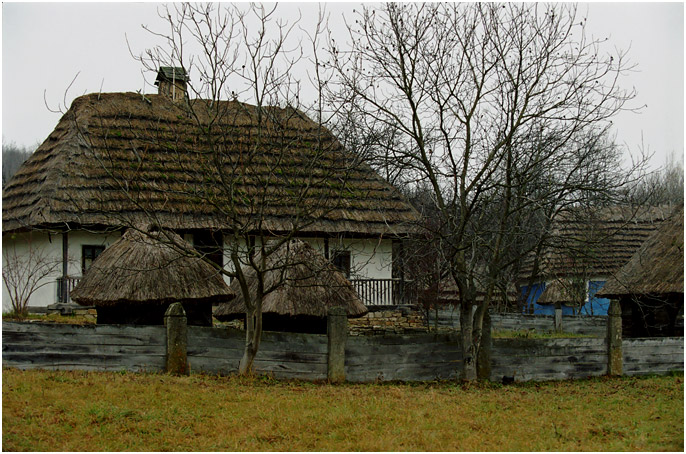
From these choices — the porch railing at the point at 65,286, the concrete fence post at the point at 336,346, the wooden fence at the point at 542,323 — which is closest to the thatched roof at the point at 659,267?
the wooden fence at the point at 542,323

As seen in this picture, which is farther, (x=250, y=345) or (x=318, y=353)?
(x=318, y=353)

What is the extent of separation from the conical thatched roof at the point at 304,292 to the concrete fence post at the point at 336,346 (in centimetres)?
96

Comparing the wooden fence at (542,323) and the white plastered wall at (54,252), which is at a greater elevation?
the white plastered wall at (54,252)

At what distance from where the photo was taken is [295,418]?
9062 millimetres

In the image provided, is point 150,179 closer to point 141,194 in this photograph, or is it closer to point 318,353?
point 141,194

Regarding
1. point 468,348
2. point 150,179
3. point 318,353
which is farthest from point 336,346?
point 150,179

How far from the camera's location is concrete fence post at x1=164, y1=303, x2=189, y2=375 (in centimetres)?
1133

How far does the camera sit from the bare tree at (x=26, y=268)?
1928cm

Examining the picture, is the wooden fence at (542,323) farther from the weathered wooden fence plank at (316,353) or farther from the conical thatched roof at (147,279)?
the conical thatched roof at (147,279)

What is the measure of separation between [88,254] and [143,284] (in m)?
7.99

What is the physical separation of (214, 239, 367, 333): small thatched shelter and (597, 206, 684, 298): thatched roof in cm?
676

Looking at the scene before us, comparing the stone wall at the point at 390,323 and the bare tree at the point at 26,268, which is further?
the stone wall at the point at 390,323

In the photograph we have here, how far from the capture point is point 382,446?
26.7 feet

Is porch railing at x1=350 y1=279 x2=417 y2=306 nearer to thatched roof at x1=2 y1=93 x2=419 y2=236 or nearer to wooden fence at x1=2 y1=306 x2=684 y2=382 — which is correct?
thatched roof at x1=2 y1=93 x2=419 y2=236
